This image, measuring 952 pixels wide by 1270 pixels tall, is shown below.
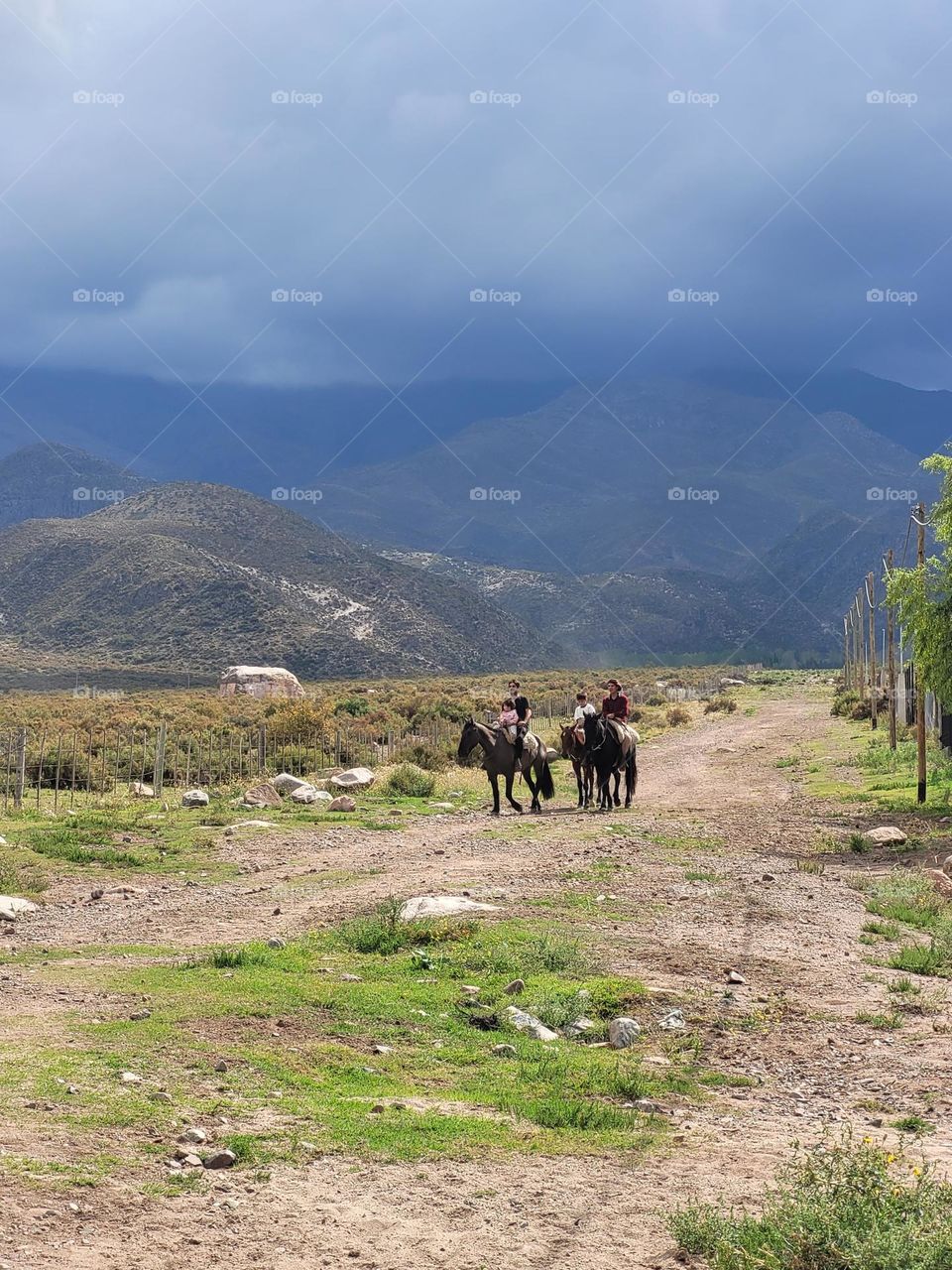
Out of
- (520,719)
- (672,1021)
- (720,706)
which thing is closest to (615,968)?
(672,1021)

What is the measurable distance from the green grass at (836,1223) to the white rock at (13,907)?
30.1ft

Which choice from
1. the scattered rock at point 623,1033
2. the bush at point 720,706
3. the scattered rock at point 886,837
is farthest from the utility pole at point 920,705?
the bush at point 720,706

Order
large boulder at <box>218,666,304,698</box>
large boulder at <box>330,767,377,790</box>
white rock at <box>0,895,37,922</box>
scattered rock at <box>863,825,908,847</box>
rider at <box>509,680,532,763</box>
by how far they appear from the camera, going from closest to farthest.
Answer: white rock at <box>0,895,37,922</box>, scattered rock at <box>863,825,908,847</box>, rider at <box>509,680,532,763</box>, large boulder at <box>330,767,377,790</box>, large boulder at <box>218,666,304,698</box>

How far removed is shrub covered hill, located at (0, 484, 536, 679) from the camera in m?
95.1

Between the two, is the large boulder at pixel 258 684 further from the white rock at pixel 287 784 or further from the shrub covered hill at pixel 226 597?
the white rock at pixel 287 784

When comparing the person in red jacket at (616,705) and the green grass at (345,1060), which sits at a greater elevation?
the person in red jacket at (616,705)

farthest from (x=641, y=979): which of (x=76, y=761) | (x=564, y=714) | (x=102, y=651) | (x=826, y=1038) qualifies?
(x=102, y=651)

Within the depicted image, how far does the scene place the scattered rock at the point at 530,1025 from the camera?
8469mm

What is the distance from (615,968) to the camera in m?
10.3

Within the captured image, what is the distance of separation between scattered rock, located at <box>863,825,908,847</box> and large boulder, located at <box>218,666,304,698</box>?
48.8 metres

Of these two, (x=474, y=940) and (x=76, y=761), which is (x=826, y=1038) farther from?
(x=76, y=761)

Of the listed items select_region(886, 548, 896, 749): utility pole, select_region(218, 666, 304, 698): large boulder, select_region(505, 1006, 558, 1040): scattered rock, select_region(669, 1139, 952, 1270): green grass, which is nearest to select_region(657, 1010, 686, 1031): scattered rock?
select_region(505, 1006, 558, 1040): scattered rock

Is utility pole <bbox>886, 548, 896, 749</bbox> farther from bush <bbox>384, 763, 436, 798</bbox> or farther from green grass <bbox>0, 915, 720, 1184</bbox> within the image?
green grass <bbox>0, 915, 720, 1184</bbox>

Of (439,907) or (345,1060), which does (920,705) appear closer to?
(439,907)
